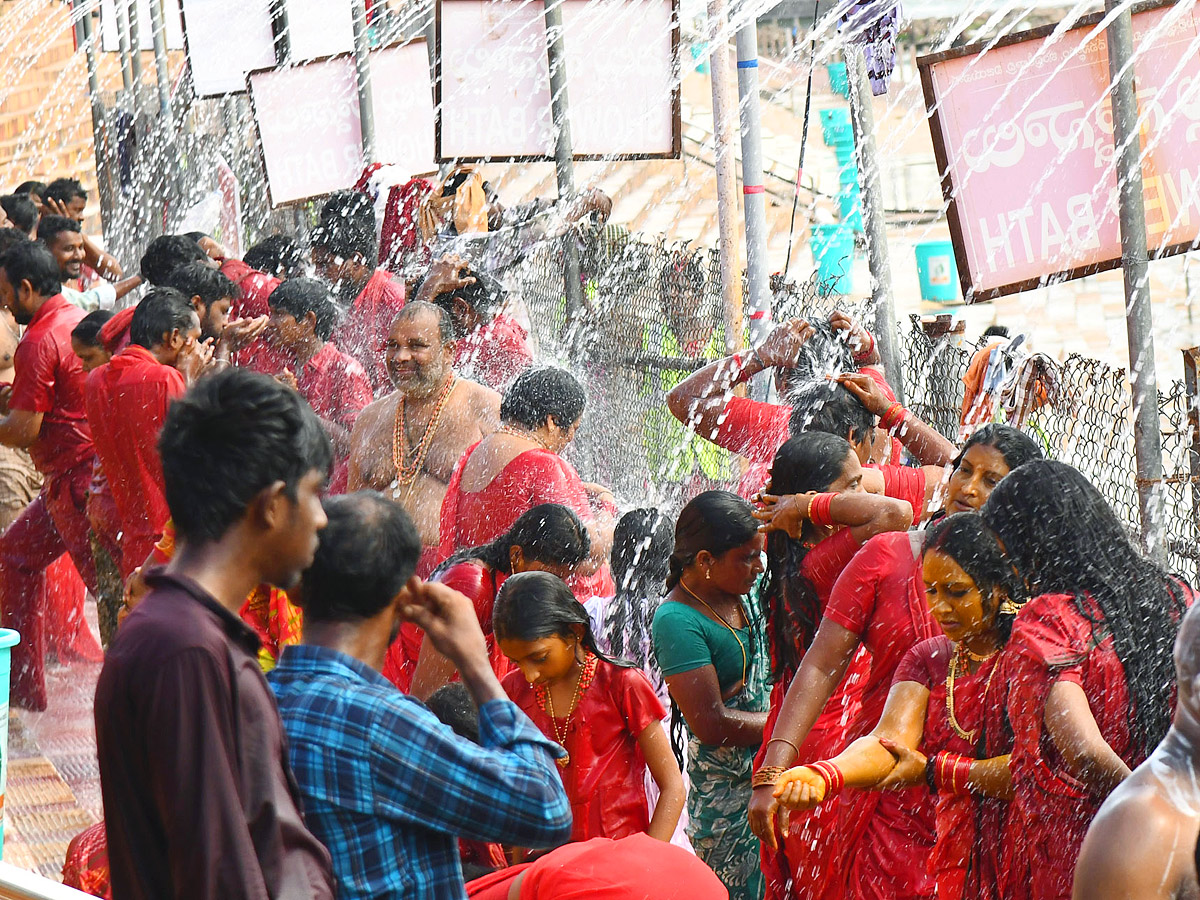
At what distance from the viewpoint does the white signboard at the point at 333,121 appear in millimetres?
9875

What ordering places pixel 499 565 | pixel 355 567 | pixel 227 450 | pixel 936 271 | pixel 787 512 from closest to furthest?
pixel 227 450 → pixel 355 567 → pixel 787 512 → pixel 499 565 → pixel 936 271

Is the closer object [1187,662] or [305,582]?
[1187,662]

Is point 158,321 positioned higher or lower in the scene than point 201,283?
lower

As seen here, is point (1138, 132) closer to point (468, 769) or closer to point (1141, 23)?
point (1141, 23)

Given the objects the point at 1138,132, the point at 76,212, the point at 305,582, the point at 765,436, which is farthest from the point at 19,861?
the point at 76,212

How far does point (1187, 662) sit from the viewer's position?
6.07 feet

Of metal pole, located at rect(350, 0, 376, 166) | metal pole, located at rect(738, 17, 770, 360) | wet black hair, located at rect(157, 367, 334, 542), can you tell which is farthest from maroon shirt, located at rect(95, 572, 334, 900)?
metal pole, located at rect(350, 0, 376, 166)

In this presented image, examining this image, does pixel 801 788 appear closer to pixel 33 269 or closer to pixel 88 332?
pixel 88 332

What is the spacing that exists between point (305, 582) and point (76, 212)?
9642 mm

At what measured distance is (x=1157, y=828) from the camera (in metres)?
1.76

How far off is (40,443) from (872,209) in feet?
12.3

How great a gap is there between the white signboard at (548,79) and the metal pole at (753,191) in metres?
0.71

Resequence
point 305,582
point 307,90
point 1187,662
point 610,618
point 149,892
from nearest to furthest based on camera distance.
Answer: point 1187,662, point 149,892, point 305,582, point 610,618, point 307,90

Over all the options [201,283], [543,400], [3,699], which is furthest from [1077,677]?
[201,283]
